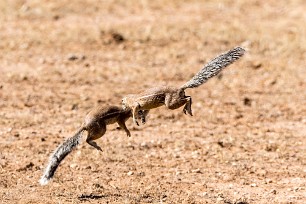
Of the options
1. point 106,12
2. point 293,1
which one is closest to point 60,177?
point 106,12

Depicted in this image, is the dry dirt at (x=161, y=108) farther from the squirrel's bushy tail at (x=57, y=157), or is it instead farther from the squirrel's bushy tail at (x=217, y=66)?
the squirrel's bushy tail at (x=217, y=66)

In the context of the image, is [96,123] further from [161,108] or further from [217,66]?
[161,108]

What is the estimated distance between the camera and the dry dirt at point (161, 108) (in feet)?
24.0

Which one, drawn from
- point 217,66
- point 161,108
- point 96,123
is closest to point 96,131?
point 96,123

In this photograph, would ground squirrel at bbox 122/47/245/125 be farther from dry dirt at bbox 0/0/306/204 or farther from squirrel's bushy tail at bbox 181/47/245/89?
dry dirt at bbox 0/0/306/204

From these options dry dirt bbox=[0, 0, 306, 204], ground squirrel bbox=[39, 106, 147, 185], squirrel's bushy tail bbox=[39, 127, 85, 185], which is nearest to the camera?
squirrel's bushy tail bbox=[39, 127, 85, 185]

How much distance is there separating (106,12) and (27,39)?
1626 millimetres

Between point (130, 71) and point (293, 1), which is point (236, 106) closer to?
point (130, 71)

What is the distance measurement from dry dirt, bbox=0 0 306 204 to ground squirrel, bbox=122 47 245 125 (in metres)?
0.79

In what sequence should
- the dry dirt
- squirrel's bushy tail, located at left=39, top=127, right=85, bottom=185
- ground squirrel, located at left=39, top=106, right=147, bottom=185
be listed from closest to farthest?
squirrel's bushy tail, located at left=39, top=127, right=85, bottom=185
ground squirrel, located at left=39, top=106, right=147, bottom=185
the dry dirt

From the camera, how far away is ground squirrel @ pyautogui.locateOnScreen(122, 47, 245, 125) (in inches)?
255

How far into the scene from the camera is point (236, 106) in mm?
9688

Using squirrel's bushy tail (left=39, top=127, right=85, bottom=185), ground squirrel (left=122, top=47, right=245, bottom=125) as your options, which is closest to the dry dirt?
squirrel's bushy tail (left=39, top=127, right=85, bottom=185)

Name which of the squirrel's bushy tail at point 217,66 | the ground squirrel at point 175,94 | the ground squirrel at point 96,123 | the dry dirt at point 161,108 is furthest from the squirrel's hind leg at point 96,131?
the squirrel's bushy tail at point 217,66
